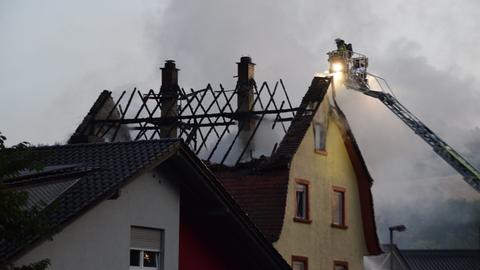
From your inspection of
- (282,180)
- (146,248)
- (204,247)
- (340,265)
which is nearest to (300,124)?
(282,180)

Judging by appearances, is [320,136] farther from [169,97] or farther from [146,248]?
[146,248]

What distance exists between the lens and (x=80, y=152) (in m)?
28.7

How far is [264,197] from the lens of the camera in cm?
4644

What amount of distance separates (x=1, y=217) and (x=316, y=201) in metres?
28.2

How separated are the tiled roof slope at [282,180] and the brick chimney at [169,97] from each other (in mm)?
9255

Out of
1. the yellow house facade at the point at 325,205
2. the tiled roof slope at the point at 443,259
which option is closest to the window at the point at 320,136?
the yellow house facade at the point at 325,205

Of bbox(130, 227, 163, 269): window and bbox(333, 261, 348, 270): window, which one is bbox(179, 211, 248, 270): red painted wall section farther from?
bbox(333, 261, 348, 270): window

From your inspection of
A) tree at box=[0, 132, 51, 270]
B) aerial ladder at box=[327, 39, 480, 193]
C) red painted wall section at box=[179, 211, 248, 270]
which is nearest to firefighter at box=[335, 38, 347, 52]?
aerial ladder at box=[327, 39, 480, 193]

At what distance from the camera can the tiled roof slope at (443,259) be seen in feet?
307

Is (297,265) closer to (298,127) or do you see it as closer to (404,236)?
(298,127)

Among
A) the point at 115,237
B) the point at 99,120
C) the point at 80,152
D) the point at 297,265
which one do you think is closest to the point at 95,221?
the point at 115,237

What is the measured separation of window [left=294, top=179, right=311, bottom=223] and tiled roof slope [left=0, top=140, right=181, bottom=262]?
18.6 m

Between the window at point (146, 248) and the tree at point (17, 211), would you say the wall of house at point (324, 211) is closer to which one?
the window at point (146, 248)

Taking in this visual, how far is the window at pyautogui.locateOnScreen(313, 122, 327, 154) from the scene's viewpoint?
159 ft
